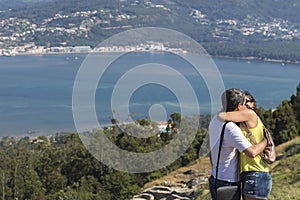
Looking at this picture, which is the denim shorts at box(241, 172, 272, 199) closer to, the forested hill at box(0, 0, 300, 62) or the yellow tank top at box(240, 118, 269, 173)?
the yellow tank top at box(240, 118, 269, 173)

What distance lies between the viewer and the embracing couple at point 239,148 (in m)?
1.93

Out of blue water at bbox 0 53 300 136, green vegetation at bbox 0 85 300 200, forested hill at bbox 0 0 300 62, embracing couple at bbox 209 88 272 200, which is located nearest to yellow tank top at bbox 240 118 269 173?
embracing couple at bbox 209 88 272 200

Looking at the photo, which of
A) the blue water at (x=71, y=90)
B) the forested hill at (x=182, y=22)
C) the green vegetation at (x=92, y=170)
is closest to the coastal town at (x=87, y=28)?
the forested hill at (x=182, y=22)

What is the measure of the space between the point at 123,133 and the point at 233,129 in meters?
11.4

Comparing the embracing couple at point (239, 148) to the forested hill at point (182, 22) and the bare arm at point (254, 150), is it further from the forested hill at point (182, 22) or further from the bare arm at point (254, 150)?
the forested hill at point (182, 22)

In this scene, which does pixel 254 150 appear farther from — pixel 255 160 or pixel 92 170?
pixel 92 170

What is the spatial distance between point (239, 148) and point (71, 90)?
129 feet

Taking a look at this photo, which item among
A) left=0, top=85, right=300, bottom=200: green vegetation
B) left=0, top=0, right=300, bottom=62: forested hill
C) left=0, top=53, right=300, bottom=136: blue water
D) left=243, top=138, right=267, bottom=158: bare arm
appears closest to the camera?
left=243, top=138, right=267, bottom=158: bare arm

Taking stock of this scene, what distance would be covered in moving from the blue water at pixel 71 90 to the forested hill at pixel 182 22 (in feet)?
57.5

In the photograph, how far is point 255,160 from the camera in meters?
1.97

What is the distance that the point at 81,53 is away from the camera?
74125 mm

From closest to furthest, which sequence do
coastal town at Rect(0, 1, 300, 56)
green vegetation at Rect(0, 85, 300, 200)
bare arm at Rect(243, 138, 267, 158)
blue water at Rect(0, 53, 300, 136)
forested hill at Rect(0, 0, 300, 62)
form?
bare arm at Rect(243, 138, 267, 158)
green vegetation at Rect(0, 85, 300, 200)
blue water at Rect(0, 53, 300, 136)
coastal town at Rect(0, 1, 300, 56)
forested hill at Rect(0, 0, 300, 62)

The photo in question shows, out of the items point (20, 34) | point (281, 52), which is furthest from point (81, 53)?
point (281, 52)

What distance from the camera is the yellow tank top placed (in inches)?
77.4
